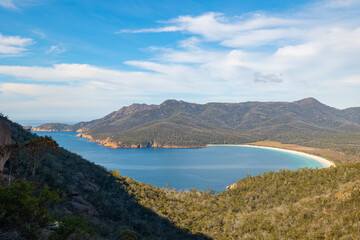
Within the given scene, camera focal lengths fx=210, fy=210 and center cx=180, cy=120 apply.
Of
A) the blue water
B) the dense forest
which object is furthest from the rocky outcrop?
the blue water

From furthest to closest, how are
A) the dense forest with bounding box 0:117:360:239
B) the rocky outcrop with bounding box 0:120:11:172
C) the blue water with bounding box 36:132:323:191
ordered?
the blue water with bounding box 36:132:323:191, the rocky outcrop with bounding box 0:120:11:172, the dense forest with bounding box 0:117:360:239

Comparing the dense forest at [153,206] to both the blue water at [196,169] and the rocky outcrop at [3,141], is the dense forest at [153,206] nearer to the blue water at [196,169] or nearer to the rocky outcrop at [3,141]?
the rocky outcrop at [3,141]

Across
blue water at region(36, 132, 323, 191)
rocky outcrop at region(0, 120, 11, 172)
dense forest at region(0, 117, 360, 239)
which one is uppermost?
rocky outcrop at region(0, 120, 11, 172)

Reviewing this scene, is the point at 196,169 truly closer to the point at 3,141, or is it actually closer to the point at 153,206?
the point at 153,206

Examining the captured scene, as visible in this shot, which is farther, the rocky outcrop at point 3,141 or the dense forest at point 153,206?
the rocky outcrop at point 3,141

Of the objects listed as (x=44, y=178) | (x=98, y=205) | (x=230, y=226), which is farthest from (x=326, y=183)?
(x=44, y=178)

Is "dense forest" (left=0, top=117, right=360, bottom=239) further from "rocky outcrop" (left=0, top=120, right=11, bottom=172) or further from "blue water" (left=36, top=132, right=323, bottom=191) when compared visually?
"blue water" (left=36, top=132, right=323, bottom=191)

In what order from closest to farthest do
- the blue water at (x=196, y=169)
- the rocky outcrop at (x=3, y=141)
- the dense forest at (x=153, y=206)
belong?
the dense forest at (x=153, y=206) < the rocky outcrop at (x=3, y=141) < the blue water at (x=196, y=169)

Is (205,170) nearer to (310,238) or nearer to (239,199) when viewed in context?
(239,199)

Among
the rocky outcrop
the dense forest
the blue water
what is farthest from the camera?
the blue water

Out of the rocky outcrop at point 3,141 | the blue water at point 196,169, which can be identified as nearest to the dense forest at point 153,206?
the rocky outcrop at point 3,141
